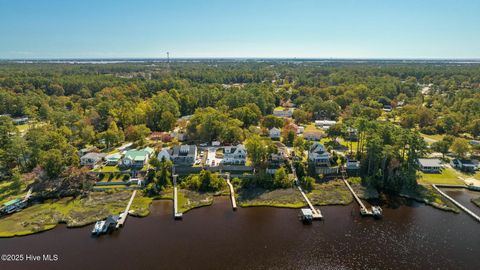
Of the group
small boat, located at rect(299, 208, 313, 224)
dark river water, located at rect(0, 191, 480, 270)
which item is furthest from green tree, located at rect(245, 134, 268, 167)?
small boat, located at rect(299, 208, 313, 224)

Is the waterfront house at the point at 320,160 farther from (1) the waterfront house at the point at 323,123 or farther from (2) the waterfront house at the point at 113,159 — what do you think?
(2) the waterfront house at the point at 113,159

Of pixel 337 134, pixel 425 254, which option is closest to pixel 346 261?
pixel 425 254

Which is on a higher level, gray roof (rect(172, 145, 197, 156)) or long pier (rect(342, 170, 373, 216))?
gray roof (rect(172, 145, 197, 156))

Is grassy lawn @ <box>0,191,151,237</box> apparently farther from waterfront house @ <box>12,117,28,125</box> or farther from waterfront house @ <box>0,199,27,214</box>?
waterfront house @ <box>12,117,28,125</box>

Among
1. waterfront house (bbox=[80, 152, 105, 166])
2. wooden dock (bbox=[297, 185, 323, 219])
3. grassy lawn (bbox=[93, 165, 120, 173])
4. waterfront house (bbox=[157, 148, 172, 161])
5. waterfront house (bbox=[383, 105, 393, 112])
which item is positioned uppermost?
waterfront house (bbox=[383, 105, 393, 112])

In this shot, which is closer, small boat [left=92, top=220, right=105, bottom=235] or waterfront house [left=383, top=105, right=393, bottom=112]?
small boat [left=92, top=220, right=105, bottom=235]

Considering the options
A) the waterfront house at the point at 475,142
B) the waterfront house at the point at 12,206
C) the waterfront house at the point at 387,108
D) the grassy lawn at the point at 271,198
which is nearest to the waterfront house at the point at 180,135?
the grassy lawn at the point at 271,198
